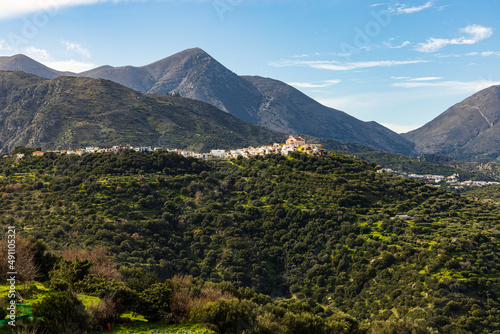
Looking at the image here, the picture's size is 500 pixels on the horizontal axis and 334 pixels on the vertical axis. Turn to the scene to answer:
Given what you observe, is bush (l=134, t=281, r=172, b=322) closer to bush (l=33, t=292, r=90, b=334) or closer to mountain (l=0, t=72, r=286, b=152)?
bush (l=33, t=292, r=90, b=334)

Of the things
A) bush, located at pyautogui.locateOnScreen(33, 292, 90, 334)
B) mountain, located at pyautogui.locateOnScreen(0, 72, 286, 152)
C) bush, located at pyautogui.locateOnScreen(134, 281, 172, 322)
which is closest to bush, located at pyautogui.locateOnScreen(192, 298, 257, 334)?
bush, located at pyautogui.locateOnScreen(134, 281, 172, 322)

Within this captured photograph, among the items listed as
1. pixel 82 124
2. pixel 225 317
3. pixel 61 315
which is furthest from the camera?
pixel 82 124

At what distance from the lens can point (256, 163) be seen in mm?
90625

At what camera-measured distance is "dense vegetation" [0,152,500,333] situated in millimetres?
45594

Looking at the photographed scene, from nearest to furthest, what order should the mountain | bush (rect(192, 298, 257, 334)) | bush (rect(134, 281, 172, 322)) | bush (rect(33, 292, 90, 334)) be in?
1. bush (rect(33, 292, 90, 334))
2. bush (rect(192, 298, 257, 334))
3. bush (rect(134, 281, 172, 322))
4. the mountain

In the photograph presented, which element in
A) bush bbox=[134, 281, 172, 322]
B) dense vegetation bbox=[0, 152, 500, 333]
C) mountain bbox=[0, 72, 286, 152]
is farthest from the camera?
mountain bbox=[0, 72, 286, 152]

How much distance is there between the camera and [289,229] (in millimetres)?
66250

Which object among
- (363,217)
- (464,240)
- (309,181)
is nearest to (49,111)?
(309,181)

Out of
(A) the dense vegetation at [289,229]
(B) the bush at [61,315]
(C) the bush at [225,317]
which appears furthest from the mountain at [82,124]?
(B) the bush at [61,315]

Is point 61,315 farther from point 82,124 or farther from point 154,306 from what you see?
point 82,124

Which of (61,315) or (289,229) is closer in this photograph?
(61,315)

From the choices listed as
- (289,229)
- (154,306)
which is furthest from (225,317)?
(289,229)

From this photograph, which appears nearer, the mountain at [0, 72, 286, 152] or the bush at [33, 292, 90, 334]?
the bush at [33, 292, 90, 334]

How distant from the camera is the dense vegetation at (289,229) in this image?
4559 centimetres
